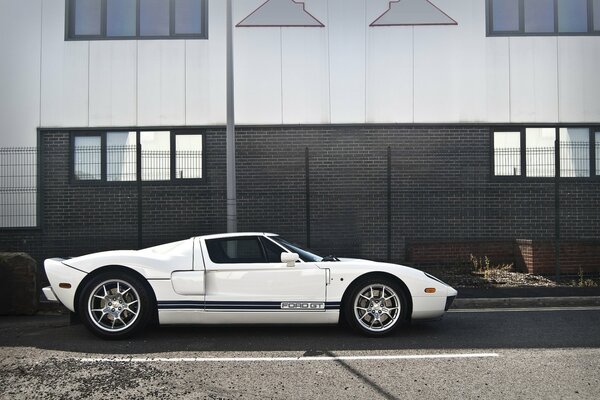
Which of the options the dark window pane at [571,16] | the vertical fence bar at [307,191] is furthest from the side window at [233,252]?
the dark window pane at [571,16]

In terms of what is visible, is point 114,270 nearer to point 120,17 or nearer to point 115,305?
point 115,305

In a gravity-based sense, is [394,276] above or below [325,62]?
below

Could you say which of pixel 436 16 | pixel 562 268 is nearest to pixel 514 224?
pixel 562 268

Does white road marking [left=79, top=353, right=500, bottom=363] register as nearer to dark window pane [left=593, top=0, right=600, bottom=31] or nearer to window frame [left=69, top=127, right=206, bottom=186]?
window frame [left=69, top=127, right=206, bottom=186]

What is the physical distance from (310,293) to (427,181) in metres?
6.62

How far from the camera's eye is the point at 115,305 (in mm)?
5777

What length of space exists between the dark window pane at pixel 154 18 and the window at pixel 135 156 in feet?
7.46

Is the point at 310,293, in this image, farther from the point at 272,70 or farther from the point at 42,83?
the point at 42,83

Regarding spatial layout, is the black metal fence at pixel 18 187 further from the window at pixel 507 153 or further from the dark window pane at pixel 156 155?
the window at pixel 507 153

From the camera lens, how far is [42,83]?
11398mm

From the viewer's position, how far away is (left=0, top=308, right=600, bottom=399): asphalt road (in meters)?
4.20

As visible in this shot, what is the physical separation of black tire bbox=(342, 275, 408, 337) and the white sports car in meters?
0.01

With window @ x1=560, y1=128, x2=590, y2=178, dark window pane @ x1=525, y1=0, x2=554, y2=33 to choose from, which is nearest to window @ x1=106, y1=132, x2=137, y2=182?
dark window pane @ x1=525, y1=0, x2=554, y2=33

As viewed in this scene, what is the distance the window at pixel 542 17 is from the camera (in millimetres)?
11812
